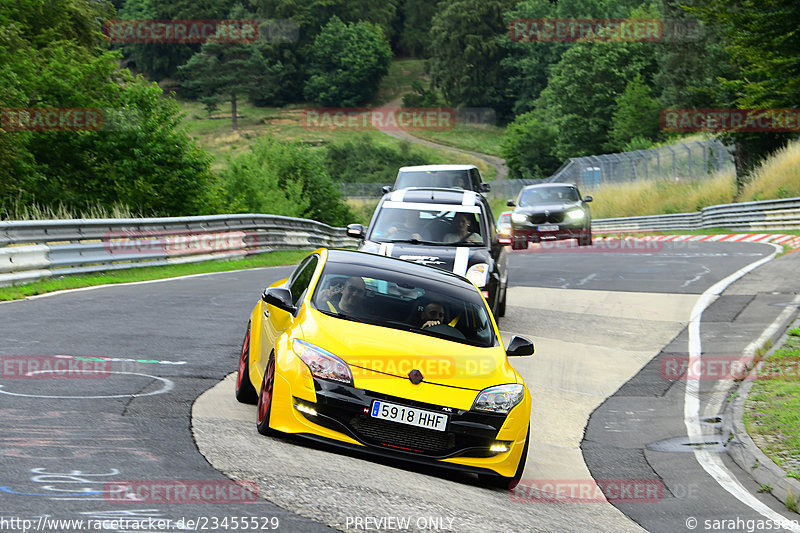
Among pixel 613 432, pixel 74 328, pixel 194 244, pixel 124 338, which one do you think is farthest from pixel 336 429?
pixel 194 244

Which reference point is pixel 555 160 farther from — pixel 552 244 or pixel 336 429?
pixel 336 429

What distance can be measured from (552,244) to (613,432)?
2355cm

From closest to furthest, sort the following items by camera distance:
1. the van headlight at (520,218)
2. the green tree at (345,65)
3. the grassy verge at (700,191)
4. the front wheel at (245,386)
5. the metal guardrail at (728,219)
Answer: the front wheel at (245,386) → the van headlight at (520,218) → the metal guardrail at (728,219) → the grassy verge at (700,191) → the green tree at (345,65)

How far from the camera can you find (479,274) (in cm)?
1336

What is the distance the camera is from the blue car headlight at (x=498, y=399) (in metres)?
7.29

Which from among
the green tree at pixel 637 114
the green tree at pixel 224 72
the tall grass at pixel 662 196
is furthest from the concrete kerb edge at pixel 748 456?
the green tree at pixel 224 72

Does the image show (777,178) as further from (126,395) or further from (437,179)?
(126,395)

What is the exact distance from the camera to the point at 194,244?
24.0 meters

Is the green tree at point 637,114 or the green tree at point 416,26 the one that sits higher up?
the green tree at point 416,26

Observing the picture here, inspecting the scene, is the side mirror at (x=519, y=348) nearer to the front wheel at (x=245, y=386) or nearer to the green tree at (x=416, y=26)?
the front wheel at (x=245, y=386)

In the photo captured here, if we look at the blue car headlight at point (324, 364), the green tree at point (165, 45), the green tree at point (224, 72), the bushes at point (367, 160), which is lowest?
the bushes at point (367, 160)

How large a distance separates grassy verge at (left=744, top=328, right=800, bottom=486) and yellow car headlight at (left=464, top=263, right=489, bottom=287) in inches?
138

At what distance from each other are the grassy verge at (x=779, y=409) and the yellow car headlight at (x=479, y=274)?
3.51 m

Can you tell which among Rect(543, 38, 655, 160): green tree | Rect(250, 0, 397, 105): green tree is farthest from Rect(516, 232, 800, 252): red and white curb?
Rect(250, 0, 397, 105): green tree
